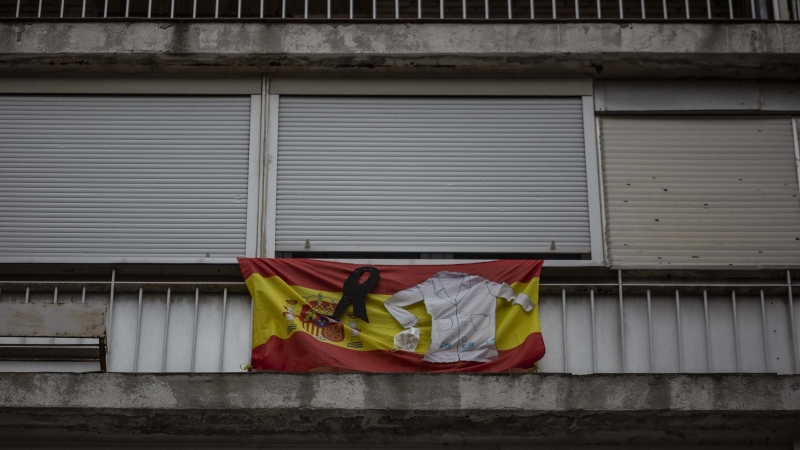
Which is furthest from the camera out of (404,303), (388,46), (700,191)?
(388,46)

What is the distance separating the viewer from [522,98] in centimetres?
1133

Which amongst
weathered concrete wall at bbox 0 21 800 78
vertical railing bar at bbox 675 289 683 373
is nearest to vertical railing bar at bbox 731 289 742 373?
vertical railing bar at bbox 675 289 683 373

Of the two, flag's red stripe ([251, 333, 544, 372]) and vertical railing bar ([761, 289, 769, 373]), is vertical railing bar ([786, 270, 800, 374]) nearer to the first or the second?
vertical railing bar ([761, 289, 769, 373])

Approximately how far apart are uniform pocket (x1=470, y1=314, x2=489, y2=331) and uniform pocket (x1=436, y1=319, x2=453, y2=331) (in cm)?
20

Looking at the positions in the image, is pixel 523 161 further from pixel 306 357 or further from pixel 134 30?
pixel 134 30

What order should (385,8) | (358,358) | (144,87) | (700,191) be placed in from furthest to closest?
(385,8) → (144,87) → (700,191) → (358,358)

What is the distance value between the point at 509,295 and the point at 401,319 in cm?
101

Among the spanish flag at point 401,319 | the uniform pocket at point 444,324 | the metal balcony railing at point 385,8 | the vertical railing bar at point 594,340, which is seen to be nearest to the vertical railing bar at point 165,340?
the spanish flag at point 401,319

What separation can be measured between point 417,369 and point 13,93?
16.3 feet

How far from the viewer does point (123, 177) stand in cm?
1095

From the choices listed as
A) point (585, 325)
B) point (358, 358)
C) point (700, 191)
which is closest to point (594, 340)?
point (585, 325)

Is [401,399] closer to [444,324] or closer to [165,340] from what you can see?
[444,324]

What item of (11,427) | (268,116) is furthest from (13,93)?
(11,427)

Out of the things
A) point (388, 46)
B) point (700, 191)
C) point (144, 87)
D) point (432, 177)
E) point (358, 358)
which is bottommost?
point (358, 358)
